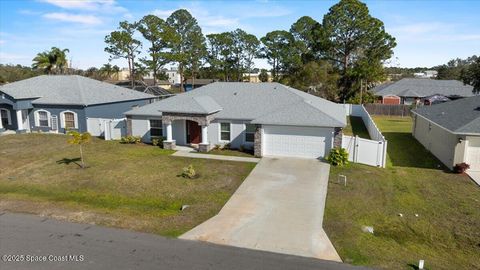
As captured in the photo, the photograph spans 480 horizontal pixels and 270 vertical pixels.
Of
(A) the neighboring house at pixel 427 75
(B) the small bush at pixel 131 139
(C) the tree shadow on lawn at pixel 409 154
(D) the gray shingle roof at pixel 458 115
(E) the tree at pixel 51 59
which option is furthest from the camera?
(A) the neighboring house at pixel 427 75

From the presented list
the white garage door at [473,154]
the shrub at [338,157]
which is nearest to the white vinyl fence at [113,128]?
the shrub at [338,157]

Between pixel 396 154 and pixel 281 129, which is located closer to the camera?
pixel 281 129

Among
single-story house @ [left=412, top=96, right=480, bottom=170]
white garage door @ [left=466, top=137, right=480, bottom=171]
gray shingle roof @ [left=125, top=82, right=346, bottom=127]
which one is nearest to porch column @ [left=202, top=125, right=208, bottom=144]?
gray shingle roof @ [left=125, top=82, right=346, bottom=127]

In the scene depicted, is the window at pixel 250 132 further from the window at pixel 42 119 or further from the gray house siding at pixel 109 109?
the window at pixel 42 119

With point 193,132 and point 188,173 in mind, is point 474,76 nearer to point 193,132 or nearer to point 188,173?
point 193,132

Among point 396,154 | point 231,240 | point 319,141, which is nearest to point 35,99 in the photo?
point 319,141

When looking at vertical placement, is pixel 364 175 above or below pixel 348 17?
below

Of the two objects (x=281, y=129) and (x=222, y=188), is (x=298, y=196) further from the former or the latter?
(x=281, y=129)
